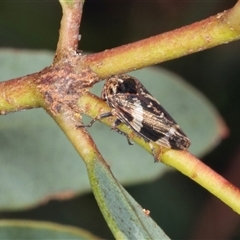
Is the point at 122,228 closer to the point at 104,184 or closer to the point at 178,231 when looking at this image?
the point at 104,184

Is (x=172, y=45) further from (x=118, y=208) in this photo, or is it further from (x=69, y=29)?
(x=118, y=208)

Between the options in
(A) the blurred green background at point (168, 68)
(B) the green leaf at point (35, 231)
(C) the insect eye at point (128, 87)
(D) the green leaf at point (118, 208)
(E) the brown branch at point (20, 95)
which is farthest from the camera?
(A) the blurred green background at point (168, 68)

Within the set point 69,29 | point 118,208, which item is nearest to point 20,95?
point 69,29

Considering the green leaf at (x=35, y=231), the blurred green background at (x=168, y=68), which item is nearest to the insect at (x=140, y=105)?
the green leaf at (x=35, y=231)

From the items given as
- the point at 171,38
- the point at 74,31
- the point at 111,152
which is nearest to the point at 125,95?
the point at 111,152

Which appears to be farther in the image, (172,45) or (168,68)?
(168,68)

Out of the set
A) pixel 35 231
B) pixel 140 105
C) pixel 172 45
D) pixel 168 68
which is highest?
pixel 168 68

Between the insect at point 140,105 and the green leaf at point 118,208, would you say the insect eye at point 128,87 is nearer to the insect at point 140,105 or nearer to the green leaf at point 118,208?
the insect at point 140,105

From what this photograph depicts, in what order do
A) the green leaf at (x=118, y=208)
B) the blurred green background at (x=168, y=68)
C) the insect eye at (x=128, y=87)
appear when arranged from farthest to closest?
the blurred green background at (x=168, y=68) < the insect eye at (x=128, y=87) < the green leaf at (x=118, y=208)
